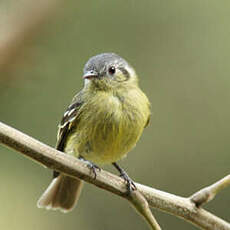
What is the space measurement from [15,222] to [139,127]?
139cm

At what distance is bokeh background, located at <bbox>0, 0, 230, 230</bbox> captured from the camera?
5.46 m

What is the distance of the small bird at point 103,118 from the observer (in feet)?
12.0

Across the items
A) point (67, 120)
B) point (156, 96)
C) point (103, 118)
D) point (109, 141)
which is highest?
point (156, 96)

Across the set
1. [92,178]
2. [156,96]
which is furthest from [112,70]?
[156,96]

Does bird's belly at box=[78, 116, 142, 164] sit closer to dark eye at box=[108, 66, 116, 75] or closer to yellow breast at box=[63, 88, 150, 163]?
yellow breast at box=[63, 88, 150, 163]

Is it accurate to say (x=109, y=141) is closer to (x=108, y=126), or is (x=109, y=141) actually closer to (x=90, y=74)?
(x=108, y=126)

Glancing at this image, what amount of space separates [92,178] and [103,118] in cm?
141

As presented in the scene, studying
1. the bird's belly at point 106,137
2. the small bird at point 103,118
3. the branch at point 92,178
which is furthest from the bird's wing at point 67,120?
the branch at point 92,178

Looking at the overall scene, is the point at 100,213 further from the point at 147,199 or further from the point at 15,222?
the point at 147,199

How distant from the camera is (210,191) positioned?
2295 millimetres

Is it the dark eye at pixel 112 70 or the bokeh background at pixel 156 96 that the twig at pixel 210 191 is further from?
the bokeh background at pixel 156 96

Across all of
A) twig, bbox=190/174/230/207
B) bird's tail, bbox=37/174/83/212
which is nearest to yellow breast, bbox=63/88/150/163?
bird's tail, bbox=37/174/83/212

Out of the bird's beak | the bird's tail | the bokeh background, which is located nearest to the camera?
the bird's beak

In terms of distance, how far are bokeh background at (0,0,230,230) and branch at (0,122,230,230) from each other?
9.24 ft
